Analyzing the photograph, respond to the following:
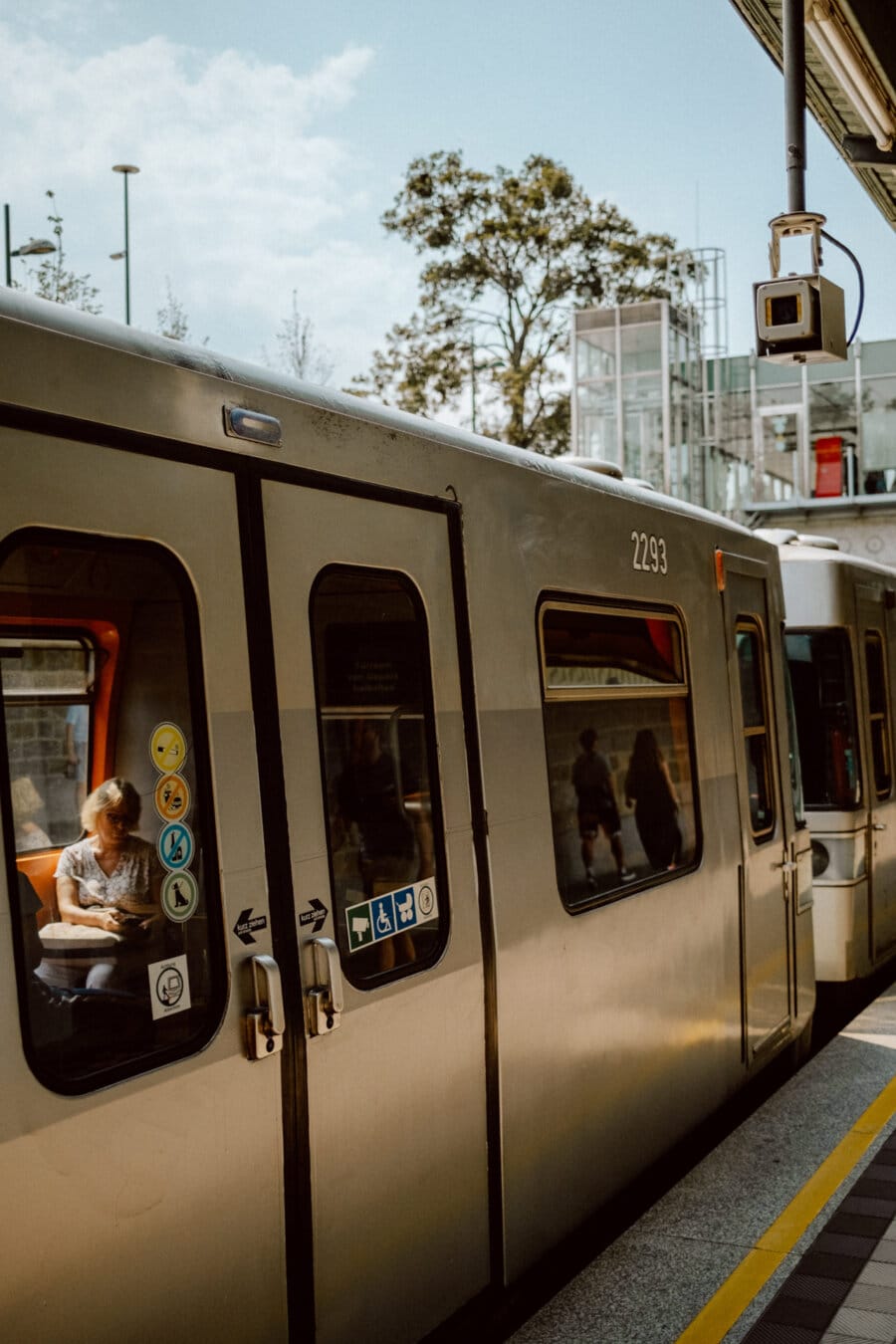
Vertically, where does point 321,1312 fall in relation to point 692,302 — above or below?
below

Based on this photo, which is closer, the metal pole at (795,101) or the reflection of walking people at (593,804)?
the reflection of walking people at (593,804)

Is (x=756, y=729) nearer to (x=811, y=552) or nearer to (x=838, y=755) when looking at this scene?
(x=838, y=755)

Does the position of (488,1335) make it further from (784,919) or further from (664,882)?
(784,919)

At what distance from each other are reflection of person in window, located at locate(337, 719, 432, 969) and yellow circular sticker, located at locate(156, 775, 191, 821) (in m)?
0.56

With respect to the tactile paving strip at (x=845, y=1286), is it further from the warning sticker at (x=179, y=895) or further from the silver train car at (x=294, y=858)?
the warning sticker at (x=179, y=895)

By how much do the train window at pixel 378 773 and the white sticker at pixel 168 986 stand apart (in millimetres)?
528

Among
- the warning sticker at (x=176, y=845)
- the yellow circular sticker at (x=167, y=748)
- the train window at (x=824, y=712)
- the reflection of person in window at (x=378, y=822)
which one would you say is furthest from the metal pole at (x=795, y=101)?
the warning sticker at (x=176, y=845)

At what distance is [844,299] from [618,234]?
26.5 meters

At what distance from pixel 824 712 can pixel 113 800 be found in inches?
292

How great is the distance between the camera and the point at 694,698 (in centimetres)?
600

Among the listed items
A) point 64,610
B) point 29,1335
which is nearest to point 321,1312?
point 29,1335

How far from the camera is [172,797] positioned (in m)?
3.01

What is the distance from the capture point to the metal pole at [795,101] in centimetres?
642

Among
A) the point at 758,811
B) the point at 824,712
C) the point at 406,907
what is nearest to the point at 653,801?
the point at 758,811
